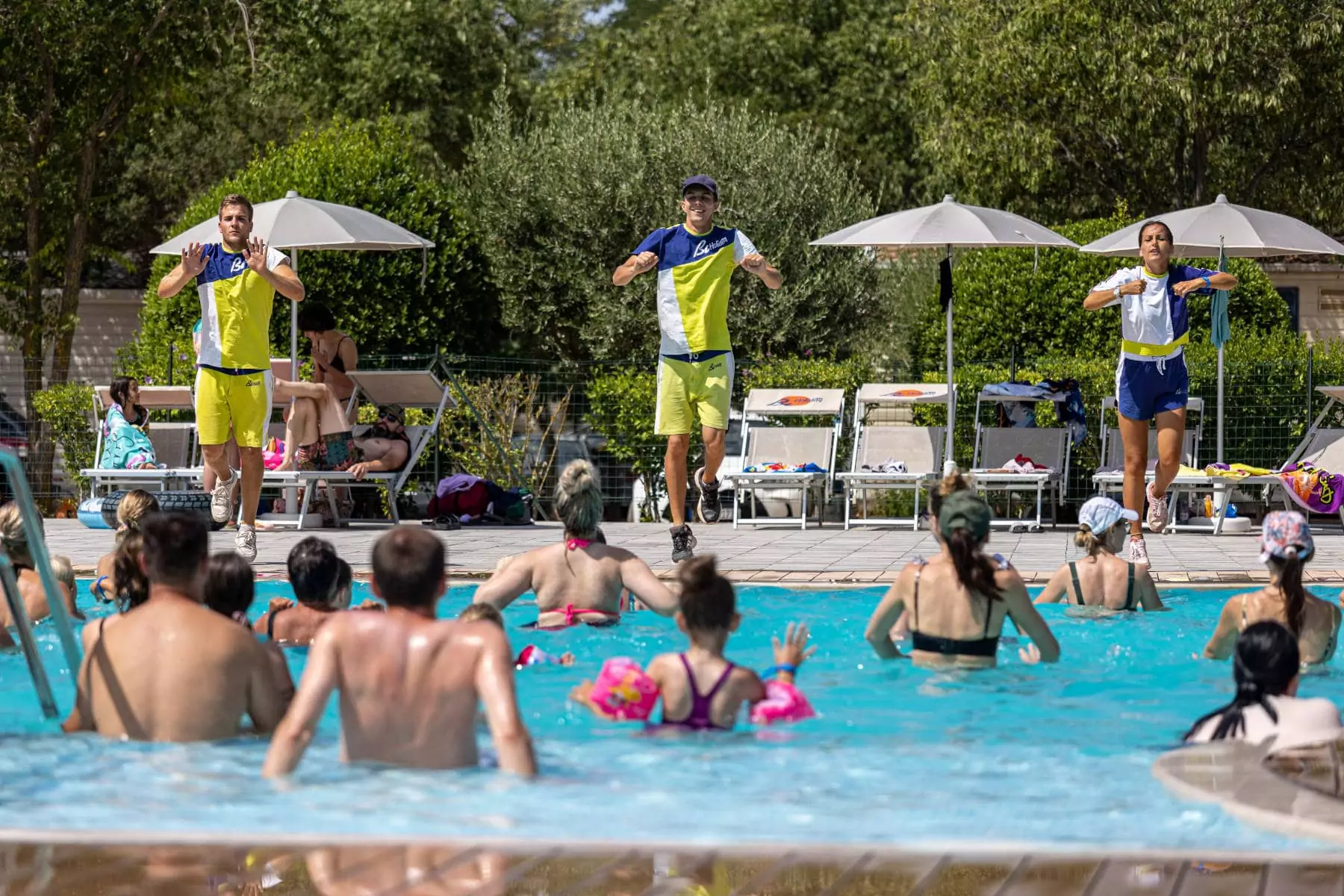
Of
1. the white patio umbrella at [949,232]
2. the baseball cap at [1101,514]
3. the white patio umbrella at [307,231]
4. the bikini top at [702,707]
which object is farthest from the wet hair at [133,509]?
the white patio umbrella at [949,232]

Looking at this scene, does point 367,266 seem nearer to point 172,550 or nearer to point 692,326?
point 692,326

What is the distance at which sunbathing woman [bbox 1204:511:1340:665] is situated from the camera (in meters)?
6.35

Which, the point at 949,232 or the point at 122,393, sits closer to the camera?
the point at 949,232

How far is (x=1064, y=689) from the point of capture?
6.96 meters

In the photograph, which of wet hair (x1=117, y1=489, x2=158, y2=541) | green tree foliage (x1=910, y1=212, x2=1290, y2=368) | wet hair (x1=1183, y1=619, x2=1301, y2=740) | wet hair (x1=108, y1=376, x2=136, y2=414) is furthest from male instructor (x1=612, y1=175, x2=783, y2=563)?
green tree foliage (x1=910, y1=212, x2=1290, y2=368)

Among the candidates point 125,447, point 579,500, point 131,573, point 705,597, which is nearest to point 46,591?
point 131,573

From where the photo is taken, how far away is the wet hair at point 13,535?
758 cm

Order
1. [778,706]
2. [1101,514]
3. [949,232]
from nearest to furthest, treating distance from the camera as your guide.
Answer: [778,706]
[1101,514]
[949,232]

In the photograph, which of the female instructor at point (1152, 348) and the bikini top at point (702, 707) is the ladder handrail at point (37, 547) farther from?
the female instructor at point (1152, 348)

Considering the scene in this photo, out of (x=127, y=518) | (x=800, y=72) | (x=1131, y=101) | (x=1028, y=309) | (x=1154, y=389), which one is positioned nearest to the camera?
(x=127, y=518)

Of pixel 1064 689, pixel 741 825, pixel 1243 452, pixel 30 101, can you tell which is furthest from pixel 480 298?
pixel 741 825

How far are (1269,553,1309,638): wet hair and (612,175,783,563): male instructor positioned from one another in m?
4.75

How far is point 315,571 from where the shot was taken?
6547mm

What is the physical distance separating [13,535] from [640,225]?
1492 centimetres
